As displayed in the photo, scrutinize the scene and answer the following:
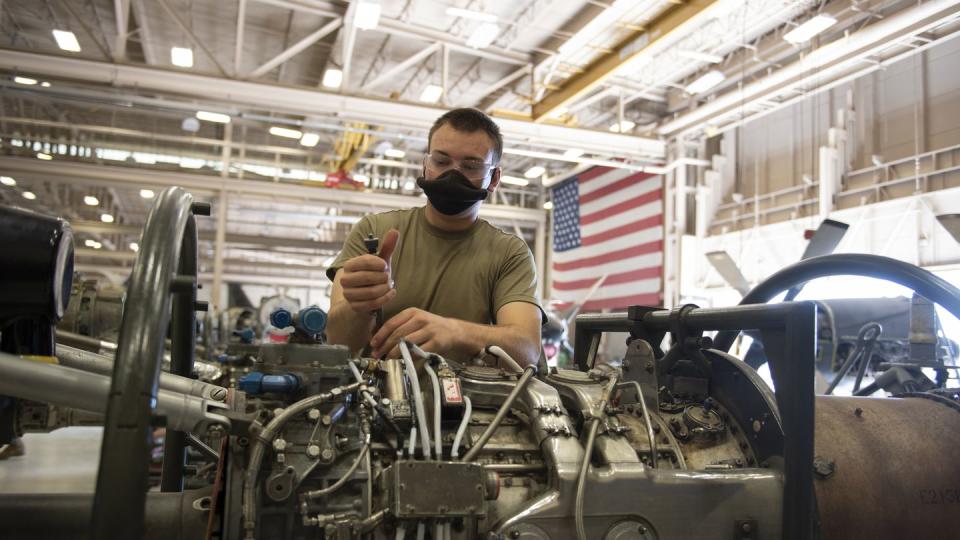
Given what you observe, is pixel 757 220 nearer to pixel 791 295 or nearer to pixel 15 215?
pixel 791 295

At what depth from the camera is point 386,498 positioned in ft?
3.94

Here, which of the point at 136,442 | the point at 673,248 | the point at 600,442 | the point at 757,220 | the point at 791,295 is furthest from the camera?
the point at 673,248

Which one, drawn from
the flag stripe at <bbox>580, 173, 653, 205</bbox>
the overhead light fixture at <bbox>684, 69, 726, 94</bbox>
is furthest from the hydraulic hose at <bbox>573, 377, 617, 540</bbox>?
the flag stripe at <bbox>580, 173, 653, 205</bbox>

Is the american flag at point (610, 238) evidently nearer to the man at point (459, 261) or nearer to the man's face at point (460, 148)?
the man at point (459, 261)

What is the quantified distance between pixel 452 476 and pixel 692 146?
1126 cm

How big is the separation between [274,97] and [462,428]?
23.2 ft

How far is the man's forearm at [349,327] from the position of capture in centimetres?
171

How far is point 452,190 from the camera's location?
191cm

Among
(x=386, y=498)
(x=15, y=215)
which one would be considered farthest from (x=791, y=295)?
(x=15, y=215)

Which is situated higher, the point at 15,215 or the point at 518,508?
the point at 15,215

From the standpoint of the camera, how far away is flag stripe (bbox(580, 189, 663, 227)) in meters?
11.6

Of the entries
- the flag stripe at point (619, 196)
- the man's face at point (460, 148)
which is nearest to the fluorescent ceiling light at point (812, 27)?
the flag stripe at point (619, 196)

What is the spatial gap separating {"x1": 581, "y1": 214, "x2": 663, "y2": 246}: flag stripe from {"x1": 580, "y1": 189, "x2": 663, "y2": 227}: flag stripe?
0.32ft

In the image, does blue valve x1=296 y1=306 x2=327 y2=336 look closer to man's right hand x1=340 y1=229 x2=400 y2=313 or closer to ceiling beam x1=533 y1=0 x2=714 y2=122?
man's right hand x1=340 y1=229 x2=400 y2=313
